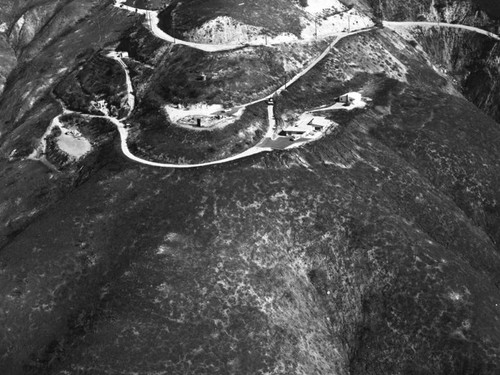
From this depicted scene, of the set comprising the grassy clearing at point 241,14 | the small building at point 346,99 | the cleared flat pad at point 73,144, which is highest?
the grassy clearing at point 241,14

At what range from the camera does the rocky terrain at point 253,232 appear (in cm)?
7944

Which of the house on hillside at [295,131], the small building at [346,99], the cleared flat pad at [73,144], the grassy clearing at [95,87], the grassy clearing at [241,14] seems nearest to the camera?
the house on hillside at [295,131]

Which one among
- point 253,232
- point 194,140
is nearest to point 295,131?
point 194,140

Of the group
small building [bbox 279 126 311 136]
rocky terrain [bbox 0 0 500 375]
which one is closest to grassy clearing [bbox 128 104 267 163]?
rocky terrain [bbox 0 0 500 375]

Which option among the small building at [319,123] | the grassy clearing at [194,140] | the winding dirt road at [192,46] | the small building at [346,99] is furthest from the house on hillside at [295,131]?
the small building at [346,99]

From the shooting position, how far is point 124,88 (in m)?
133

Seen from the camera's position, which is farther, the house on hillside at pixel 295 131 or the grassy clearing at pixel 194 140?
the house on hillside at pixel 295 131

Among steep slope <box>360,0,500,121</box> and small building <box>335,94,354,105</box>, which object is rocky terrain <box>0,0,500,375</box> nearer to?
small building <box>335,94,354,105</box>

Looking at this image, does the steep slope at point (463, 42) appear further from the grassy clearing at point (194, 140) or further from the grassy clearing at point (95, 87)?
the grassy clearing at point (95, 87)

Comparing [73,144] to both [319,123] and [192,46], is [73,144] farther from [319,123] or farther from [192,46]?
[319,123]

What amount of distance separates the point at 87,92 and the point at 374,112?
65.4m

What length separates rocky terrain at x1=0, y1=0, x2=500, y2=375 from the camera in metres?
79.4

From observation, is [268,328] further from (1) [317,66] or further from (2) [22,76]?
(2) [22,76]

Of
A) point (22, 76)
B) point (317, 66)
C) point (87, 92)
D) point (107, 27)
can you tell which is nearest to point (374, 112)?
point (317, 66)
